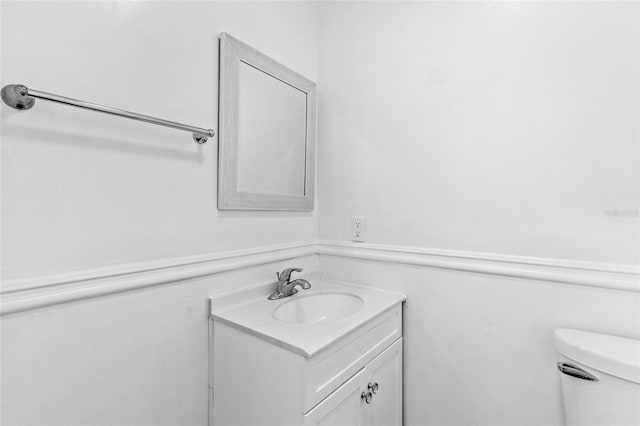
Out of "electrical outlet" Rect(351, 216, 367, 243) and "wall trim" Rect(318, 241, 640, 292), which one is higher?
"electrical outlet" Rect(351, 216, 367, 243)

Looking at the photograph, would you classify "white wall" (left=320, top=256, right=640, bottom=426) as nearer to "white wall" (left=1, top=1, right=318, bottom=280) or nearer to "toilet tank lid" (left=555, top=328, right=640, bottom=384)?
"toilet tank lid" (left=555, top=328, right=640, bottom=384)

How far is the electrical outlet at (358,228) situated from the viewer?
134 cm

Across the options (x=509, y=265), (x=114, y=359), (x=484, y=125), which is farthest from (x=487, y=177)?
(x=114, y=359)

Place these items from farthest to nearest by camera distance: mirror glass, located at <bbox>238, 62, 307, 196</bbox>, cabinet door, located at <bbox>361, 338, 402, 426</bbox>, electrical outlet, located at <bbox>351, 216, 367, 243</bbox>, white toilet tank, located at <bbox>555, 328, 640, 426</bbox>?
electrical outlet, located at <bbox>351, 216, 367, 243</bbox> < mirror glass, located at <bbox>238, 62, 307, 196</bbox> < cabinet door, located at <bbox>361, 338, 402, 426</bbox> < white toilet tank, located at <bbox>555, 328, 640, 426</bbox>

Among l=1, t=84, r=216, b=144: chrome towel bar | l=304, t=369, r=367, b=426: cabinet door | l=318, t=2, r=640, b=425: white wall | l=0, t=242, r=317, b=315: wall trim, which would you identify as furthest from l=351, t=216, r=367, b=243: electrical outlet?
l=1, t=84, r=216, b=144: chrome towel bar

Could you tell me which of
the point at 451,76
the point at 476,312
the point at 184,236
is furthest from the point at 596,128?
the point at 184,236

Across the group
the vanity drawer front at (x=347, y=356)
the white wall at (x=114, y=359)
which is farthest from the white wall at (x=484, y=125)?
the white wall at (x=114, y=359)

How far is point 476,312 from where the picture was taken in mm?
1097

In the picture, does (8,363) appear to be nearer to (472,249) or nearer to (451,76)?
(472,249)

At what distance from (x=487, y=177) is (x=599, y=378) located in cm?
64

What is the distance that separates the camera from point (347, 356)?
35.8 inches

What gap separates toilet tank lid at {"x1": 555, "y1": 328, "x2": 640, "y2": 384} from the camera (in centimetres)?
74

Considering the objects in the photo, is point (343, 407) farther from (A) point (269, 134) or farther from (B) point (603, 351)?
(A) point (269, 134)

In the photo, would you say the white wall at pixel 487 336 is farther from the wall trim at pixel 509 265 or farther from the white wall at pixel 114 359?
the white wall at pixel 114 359
